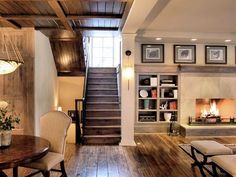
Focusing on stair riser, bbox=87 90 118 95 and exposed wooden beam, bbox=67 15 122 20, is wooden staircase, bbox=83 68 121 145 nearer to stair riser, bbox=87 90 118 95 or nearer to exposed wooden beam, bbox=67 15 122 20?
stair riser, bbox=87 90 118 95

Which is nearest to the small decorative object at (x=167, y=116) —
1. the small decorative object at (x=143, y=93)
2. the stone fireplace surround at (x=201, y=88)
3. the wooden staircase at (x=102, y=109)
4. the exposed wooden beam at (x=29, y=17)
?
the stone fireplace surround at (x=201, y=88)

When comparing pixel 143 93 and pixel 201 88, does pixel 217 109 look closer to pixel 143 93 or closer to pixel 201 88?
pixel 201 88

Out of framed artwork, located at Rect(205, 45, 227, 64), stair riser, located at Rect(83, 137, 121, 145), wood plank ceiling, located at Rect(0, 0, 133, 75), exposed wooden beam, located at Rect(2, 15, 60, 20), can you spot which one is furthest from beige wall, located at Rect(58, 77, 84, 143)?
framed artwork, located at Rect(205, 45, 227, 64)

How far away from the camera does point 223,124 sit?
682 cm

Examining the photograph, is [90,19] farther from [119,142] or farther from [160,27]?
[119,142]

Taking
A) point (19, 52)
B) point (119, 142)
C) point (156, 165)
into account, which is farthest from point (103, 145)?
point (19, 52)

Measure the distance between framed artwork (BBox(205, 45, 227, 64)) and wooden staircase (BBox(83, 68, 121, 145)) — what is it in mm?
2775

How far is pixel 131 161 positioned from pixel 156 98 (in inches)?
108

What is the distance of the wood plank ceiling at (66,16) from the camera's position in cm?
372

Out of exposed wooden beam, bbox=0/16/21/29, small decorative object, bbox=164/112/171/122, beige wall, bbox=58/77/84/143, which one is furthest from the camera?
beige wall, bbox=58/77/84/143

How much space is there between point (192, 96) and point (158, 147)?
214 cm

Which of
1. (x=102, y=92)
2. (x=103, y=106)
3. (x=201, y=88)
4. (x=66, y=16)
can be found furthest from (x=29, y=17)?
(x=201, y=88)

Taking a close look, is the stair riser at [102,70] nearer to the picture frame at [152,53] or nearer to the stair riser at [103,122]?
the picture frame at [152,53]

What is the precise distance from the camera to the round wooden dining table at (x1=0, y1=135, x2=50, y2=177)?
2253 mm
